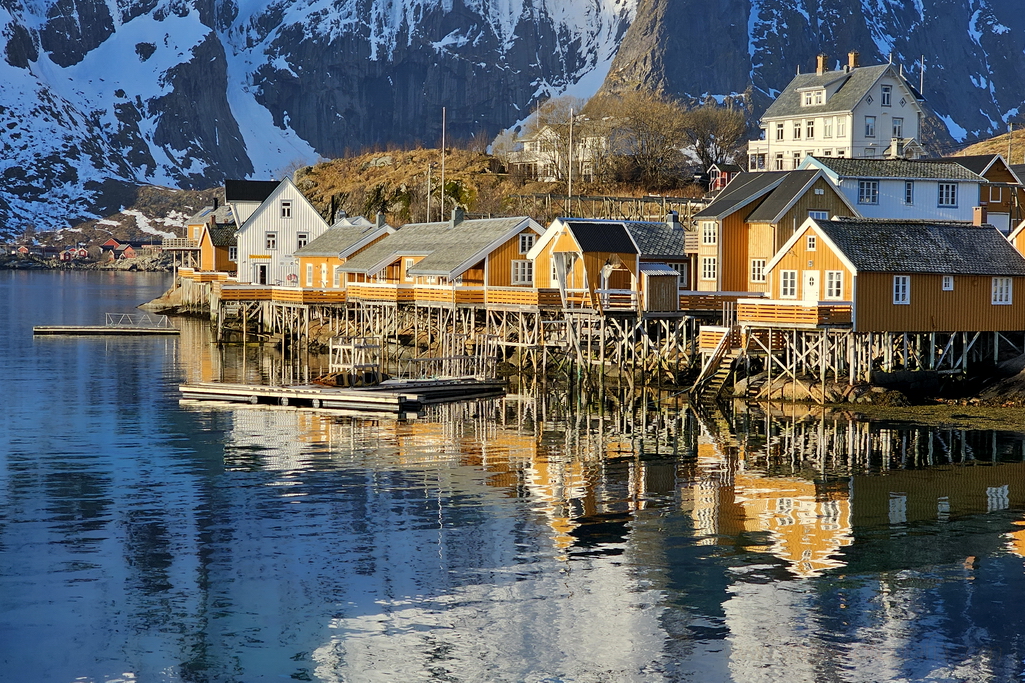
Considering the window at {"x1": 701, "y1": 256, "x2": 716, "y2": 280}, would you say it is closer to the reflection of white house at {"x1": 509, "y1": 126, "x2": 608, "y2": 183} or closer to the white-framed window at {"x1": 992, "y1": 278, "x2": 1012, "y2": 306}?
the white-framed window at {"x1": 992, "y1": 278, "x2": 1012, "y2": 306}

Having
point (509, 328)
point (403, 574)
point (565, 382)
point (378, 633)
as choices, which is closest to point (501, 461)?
point (403, 574)

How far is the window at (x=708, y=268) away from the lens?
5706 cm

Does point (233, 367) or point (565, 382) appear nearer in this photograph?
point (565, 382)

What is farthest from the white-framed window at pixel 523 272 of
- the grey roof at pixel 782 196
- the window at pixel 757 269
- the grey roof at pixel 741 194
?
the grey roof at pixel 782 196

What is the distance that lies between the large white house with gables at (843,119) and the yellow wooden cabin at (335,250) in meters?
30.6

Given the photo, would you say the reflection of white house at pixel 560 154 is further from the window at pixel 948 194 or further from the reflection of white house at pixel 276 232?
the window at pixel 948 194

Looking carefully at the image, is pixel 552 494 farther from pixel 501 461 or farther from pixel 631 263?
pixel 631 263

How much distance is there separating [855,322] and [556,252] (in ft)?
46.1

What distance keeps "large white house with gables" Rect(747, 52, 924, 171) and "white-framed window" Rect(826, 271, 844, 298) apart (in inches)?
1709

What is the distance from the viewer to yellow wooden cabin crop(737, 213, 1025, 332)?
4531 centimetres

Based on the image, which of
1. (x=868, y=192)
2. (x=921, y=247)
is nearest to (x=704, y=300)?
(x=921, y=247)

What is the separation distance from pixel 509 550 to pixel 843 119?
71782 mm

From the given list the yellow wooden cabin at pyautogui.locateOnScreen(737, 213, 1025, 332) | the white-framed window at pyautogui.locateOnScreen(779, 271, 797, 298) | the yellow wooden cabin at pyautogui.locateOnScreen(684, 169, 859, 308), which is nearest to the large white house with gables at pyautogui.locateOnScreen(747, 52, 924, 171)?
the yellow wooden cabin at pyautogui.locateOnScreen(684, 169, 859, 308)

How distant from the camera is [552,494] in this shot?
101 feet
